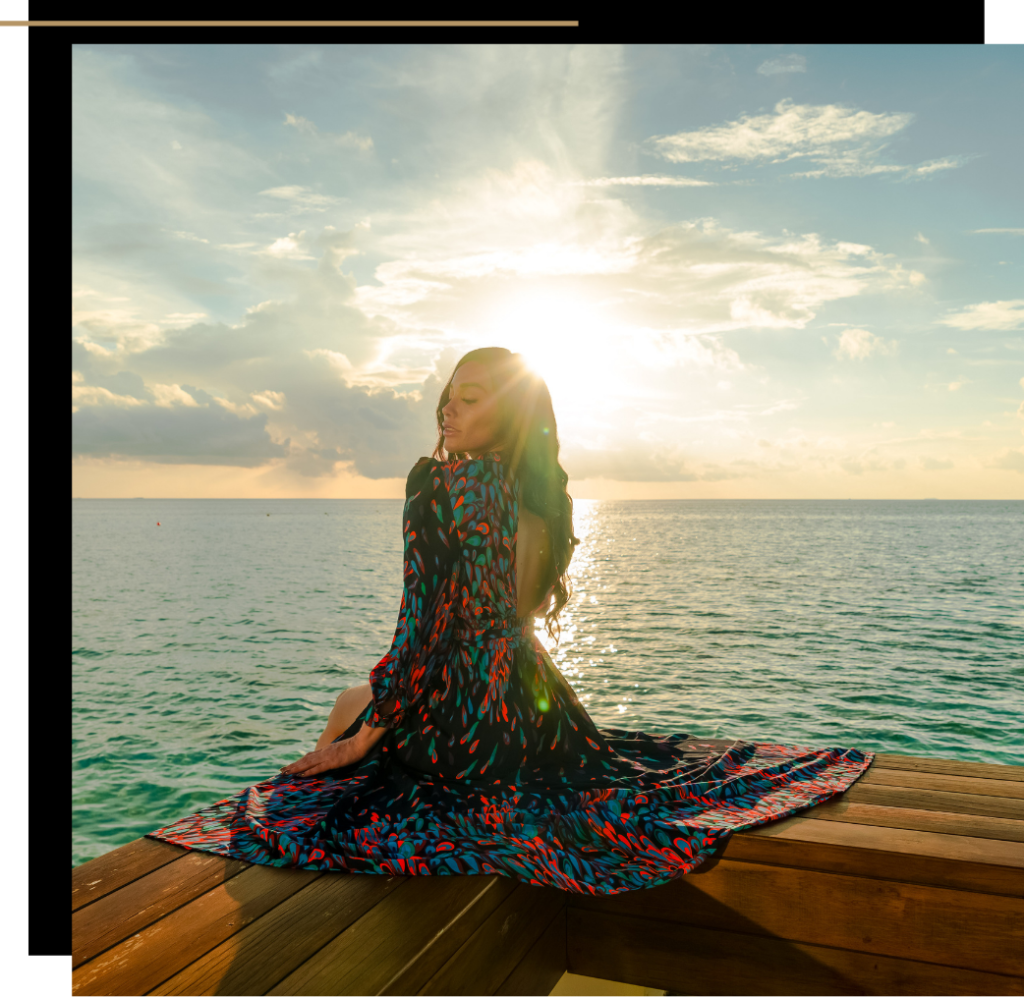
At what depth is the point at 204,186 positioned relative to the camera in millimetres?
52781

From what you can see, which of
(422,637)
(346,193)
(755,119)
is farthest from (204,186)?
(422,637)

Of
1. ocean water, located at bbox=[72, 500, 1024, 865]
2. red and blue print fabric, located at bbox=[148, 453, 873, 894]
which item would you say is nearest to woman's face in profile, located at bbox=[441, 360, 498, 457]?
red and blue print fabric, located at bbox=[148, 453, 873, 894]

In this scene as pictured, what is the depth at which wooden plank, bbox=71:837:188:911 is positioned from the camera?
1.95 meters

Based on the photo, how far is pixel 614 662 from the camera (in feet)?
56.4

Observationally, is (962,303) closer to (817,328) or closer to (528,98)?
(817,328)

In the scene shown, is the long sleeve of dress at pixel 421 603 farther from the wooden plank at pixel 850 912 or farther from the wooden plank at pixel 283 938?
the wooden plank at pixel 850 912

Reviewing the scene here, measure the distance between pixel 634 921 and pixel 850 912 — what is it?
67 cm

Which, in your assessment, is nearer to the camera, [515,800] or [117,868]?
[117,868]

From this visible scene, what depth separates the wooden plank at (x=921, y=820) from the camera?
7.40 feet

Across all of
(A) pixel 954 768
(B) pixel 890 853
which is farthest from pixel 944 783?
(B) pixel 890 853

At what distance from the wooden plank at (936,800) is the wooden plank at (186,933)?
1.92m

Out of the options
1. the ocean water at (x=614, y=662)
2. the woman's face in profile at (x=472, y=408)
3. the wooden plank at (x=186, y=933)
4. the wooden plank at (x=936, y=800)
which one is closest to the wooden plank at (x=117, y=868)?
the wooden plank at (x=186, y=933)
